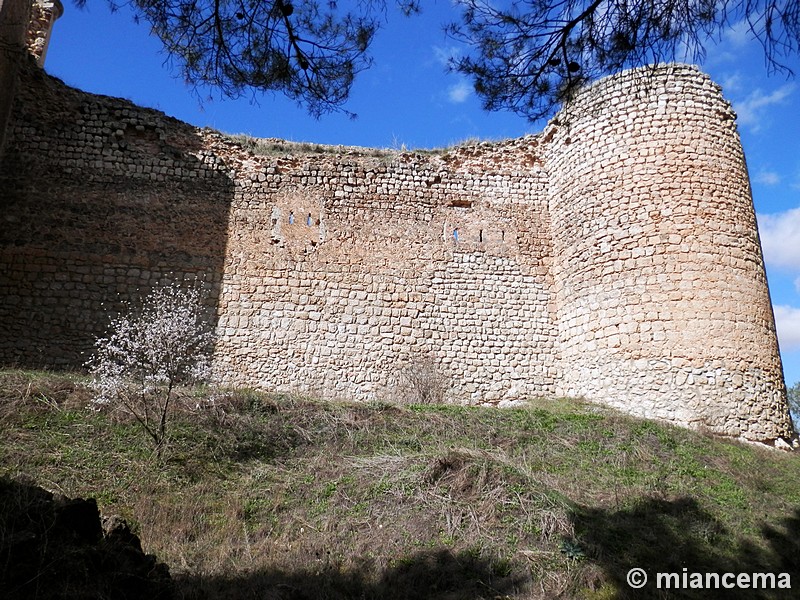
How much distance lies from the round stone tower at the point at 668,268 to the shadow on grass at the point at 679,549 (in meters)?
3.75

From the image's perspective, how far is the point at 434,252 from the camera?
41.0ft

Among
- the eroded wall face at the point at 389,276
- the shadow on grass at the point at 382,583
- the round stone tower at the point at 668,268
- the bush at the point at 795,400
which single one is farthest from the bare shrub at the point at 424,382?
the bush at the point at 795,400

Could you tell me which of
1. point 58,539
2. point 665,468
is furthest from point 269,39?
point 665,468

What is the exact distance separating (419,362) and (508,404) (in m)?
1.88

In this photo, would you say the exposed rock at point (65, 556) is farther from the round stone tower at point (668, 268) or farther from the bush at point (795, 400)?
the bush at point (795, 400)

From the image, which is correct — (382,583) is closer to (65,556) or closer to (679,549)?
(65,556)

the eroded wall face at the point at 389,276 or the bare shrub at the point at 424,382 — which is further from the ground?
the eroded wall face at the point at 389,276

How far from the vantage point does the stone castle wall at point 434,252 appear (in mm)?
10266

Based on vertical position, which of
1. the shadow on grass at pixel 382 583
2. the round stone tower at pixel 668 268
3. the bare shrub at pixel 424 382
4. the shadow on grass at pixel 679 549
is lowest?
the shadow on grass at pixel 382 583

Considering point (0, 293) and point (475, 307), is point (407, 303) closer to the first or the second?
point (475, 307)

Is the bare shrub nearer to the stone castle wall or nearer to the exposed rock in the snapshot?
the stone castle wall

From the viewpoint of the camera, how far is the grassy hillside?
4871 millimetres

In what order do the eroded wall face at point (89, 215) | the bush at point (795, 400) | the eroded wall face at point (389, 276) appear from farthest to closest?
the bush at point (795, 400) → the eroded wall face at point (389, 276) → the eroded wall face at point (89, 215)

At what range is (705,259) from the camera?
10.3m
